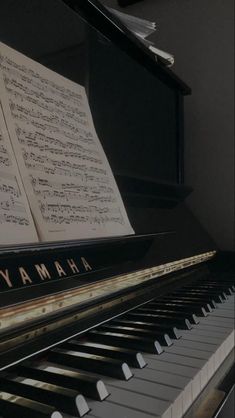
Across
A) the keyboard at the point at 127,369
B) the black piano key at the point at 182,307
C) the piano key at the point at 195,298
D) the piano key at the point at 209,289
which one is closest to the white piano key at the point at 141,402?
the keyboard at the point at 127,369

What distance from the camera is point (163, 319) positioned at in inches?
30.4

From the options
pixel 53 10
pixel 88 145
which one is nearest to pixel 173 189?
pixel 88 145

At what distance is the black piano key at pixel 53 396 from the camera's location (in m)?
0.43

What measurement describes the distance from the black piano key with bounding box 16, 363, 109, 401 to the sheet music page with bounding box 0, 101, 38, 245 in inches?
7.2

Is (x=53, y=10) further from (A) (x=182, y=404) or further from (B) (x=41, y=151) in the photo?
(A) (x=182, y=404)

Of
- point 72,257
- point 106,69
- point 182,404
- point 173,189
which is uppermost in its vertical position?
point 106,69

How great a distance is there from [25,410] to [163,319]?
417 mm

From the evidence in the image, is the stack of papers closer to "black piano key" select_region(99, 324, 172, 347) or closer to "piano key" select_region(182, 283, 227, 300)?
"piano key" select_region(182, 283, 227, 300)

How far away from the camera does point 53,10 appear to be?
0.93m

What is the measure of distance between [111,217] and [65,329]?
29cm

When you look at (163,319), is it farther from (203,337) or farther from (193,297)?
(193,297)

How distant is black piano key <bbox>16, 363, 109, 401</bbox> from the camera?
470 millimetres

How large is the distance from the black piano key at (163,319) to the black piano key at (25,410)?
38cm

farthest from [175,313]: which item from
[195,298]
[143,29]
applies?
[143,29]
